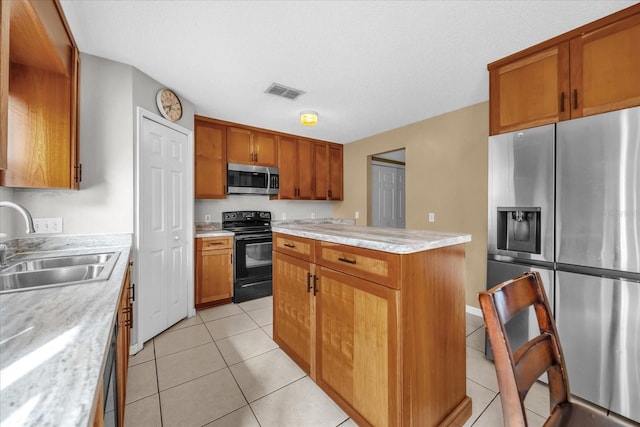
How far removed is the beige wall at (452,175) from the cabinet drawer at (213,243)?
2.45m

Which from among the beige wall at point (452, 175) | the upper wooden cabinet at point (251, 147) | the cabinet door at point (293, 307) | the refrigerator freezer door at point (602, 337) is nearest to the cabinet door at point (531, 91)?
the beige wall at point (452, 175)

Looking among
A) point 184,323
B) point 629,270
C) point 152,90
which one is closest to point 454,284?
point 629,270

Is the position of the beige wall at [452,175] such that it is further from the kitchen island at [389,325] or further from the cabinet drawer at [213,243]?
the cabinet drawer at [213,243]

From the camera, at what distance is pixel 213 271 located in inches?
130

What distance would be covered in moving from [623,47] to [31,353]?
2.93 metres

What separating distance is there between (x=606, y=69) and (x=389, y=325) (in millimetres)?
2032

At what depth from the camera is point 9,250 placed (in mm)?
1743

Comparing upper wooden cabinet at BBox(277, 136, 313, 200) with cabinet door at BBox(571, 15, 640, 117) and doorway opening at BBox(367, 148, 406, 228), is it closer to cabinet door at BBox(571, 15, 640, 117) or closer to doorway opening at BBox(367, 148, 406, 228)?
doorway opening at BBox(367, 148, 406, 228)

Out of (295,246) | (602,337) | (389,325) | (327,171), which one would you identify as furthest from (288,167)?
(602,337)

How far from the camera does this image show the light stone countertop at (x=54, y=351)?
1.40ft

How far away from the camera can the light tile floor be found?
158 cm

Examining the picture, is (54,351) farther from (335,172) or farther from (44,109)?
(335,172)

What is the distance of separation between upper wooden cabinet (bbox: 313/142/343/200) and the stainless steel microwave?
0.81 m

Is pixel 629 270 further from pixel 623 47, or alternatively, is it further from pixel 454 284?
pixel 623 47
